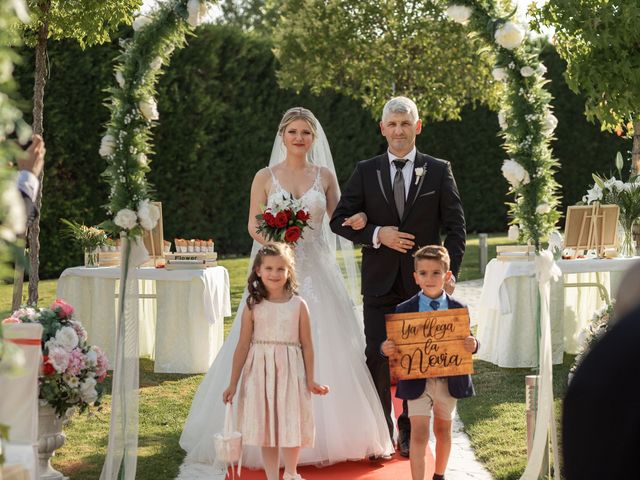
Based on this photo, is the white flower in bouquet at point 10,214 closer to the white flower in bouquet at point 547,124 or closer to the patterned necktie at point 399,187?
the white flower in bouquet at point 547,124

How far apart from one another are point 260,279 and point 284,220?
0.84 meters

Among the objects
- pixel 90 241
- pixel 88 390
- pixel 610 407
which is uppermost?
pixel 90 241

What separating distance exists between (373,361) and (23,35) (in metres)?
5.63

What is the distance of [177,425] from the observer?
727 centimetres

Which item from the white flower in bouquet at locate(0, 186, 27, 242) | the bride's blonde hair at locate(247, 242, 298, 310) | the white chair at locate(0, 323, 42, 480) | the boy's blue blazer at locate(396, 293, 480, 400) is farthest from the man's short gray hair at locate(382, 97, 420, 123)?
the white flower in bouquet at locate(0, 186, 27, 242)

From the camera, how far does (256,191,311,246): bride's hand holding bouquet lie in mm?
6160

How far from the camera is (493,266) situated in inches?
367

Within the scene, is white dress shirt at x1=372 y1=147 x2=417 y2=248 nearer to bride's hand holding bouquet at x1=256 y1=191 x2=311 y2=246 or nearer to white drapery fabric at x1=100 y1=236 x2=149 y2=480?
bride's hand holding bouquet at x1=256 y1=191 x2=311 y2=246

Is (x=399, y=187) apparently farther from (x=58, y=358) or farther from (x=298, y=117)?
(x=58, y=358)

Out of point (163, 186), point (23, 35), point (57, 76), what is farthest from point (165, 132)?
point (23, 35)

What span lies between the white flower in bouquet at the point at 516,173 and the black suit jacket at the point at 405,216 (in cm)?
68

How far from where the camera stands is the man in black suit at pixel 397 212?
6043mm

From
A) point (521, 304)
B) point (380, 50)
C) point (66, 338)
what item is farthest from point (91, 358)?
point (380, 50)

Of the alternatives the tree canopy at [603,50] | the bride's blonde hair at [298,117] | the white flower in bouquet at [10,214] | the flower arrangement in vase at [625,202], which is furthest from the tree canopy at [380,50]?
the white flower in bouquet at [10,214]
